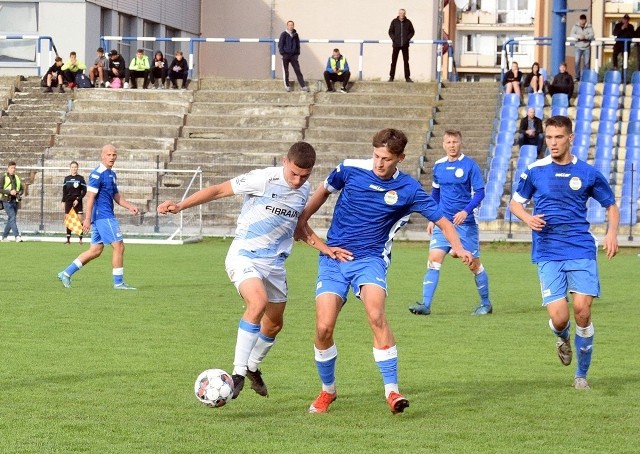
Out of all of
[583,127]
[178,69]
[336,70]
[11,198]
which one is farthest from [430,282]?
[178,69]

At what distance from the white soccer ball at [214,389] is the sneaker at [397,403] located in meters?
1.00

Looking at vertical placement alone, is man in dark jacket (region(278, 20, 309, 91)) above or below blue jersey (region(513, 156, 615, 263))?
above

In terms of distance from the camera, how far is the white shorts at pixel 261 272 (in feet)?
29.1

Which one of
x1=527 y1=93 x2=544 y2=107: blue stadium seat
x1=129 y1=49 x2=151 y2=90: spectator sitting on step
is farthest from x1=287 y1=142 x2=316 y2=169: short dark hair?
x1=129 y1=49 x2=151 y2=90: spectator sitting on step

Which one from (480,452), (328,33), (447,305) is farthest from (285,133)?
(480,452)

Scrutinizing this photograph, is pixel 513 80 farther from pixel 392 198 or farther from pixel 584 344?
pixel 392 198

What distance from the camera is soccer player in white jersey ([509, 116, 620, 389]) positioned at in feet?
31.6

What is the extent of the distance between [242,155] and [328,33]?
633 inches

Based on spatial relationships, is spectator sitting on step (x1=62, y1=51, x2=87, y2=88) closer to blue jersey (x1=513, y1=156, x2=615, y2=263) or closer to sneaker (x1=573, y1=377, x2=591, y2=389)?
blue jersey (x1=513, y1=156, x2=615, y2=263)

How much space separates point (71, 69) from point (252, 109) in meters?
5.59

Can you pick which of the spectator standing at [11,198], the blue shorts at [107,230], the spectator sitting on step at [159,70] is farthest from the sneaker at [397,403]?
the spectator sitting on step at [159,70]

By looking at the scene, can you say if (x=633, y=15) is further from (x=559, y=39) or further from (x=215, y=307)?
(x=215, y=307)

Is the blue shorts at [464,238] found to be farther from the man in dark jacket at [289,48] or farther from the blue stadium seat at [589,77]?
the man in dark jacket at [289,48]

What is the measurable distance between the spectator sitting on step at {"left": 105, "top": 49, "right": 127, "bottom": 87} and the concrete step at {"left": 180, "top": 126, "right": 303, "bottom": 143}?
144 inches
